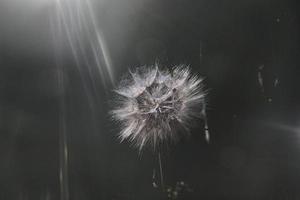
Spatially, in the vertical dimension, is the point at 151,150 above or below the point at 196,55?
below

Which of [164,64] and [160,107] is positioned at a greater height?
[164,64]

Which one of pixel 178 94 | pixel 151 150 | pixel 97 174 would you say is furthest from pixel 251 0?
pixel 97 174

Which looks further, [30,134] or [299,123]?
[30,134]

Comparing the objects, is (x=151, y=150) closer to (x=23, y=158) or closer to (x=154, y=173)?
(x=154, y=173)
